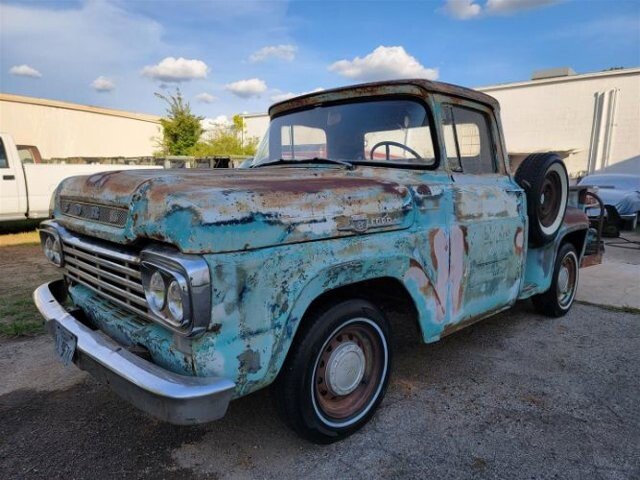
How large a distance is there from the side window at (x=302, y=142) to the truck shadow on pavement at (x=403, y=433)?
177cm

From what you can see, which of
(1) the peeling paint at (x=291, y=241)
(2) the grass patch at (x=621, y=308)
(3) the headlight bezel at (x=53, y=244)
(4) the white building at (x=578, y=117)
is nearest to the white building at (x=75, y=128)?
(4) the white building at (x=578, y=117)

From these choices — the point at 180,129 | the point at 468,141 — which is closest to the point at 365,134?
the point at 468,141

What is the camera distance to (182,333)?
6.17ft

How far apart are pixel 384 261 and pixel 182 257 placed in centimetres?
111

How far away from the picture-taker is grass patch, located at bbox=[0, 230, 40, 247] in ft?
29.1

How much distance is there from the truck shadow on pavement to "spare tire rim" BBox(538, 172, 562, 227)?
A: 126 centimetres

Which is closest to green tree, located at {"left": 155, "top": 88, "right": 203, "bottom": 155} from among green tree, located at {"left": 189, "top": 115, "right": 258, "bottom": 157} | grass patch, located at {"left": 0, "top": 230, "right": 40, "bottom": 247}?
green tree, located at {"left": 189, "top": 115, "right": 258, "bottom": 157}

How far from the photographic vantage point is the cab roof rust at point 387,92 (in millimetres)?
3115

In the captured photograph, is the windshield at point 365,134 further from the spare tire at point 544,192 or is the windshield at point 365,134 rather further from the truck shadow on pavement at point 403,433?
the truck shadow on pavement at point 403,433

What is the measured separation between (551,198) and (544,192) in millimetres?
136

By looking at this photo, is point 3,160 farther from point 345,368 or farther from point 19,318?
point 345,368

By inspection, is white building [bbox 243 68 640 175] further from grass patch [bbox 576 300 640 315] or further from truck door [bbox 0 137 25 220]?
truck door [bbox 0 137 25 220]

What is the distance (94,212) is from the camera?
8.11 ft

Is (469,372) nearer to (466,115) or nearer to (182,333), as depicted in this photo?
(466,115)
